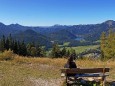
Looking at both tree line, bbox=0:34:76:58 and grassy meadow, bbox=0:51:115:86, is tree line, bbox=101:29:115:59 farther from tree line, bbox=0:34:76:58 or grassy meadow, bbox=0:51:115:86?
grassy meadow, bbox=0:51:115:86

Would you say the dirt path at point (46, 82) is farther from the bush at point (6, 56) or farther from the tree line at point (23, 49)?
the tree line at point (23, 49)

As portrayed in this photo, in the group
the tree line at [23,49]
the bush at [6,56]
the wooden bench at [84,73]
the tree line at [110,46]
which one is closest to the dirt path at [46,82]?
the wooden bench at [84,73]

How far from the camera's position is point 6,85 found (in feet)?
48.9

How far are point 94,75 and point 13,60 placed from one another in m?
12.5

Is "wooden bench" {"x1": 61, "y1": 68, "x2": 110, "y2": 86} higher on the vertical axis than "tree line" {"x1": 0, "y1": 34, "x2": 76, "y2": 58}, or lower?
higher

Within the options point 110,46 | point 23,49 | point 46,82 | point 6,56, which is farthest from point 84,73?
point 23,49

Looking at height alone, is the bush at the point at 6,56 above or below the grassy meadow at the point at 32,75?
above

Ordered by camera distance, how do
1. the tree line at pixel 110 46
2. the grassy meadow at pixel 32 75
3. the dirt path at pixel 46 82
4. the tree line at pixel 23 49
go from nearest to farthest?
the dirt path at pixel 46 82 → the grassy meadow at pixel 32 75 → the tree line at pixel 110 46 → the tree line at pixel 23 49

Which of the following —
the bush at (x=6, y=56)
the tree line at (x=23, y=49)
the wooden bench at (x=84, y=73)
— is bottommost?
the tree line at (x=23, y=49)

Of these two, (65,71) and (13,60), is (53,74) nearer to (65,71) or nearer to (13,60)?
(65,71)

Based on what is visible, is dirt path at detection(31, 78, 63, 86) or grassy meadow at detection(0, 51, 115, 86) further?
grassy meadow at detection(0, 51, 115, 86)

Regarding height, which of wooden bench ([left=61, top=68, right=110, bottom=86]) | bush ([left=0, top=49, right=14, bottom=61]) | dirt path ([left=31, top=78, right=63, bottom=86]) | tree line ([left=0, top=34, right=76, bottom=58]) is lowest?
tree line ([left=0, top=34, right=76, bottom=58])

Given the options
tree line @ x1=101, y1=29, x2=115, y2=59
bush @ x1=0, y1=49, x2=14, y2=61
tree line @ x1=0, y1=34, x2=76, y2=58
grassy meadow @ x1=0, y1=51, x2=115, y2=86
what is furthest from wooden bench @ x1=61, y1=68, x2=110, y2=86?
Answer: tree line @ x1=0, y1=34, x2=76, y2=58

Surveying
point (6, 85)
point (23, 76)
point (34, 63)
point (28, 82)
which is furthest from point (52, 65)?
point (6, 85)
